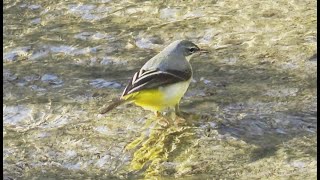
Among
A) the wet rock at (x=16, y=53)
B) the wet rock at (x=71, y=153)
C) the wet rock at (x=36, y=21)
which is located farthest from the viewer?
the wet rock at (x=36, y=21)

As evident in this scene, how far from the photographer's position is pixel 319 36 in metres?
10.2

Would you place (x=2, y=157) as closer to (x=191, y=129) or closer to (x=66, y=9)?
(x=191, y=129)

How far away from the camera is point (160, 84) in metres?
8.27

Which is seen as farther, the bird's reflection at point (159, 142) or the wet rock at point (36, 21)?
the wet rock at point (36, 21)

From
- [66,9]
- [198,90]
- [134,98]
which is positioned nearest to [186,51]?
[198,90]

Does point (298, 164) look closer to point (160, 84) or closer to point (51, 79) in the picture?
point (160, 84)

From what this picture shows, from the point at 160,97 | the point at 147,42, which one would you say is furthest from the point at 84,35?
the point at 160,97

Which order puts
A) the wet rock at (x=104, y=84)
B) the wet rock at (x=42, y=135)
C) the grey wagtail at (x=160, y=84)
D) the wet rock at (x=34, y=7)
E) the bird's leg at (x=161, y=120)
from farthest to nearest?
the wet rock at (x=34, y=7)
the wet rock at (x=104, y=84)
the bird's leg at (x=161, y=120)
the wet rock at (x=42, y=135)
the grey wagtail at (x=160, y=84)

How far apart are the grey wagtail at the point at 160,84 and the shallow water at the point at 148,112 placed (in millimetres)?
267

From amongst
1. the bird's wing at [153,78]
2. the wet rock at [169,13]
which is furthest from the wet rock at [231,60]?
the wet rock at [169,13]

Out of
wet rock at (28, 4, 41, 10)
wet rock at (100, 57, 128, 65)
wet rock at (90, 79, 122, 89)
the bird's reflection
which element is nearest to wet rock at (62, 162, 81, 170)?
the bird's reflection

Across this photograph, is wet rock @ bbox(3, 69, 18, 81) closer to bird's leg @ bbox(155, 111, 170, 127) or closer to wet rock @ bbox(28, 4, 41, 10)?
bird's leg @ bbox(155, 111, 170, 127)

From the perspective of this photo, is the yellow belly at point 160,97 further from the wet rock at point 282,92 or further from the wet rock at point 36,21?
the wet rock at point 36,21

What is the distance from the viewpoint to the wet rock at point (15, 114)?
28.7 ft
